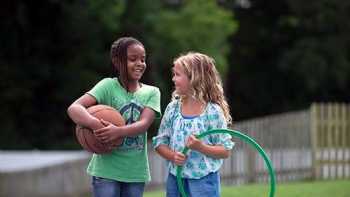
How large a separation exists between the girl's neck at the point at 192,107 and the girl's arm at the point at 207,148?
29cm

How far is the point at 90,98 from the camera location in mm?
6613

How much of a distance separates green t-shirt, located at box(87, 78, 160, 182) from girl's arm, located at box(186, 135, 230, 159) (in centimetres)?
54

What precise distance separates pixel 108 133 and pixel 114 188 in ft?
1.36

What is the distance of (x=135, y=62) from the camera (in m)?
6.62

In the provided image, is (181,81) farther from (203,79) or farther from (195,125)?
(195,125)

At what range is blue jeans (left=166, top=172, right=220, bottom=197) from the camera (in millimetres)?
6320

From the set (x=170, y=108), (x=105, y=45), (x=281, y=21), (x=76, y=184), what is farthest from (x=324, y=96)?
(x=170, y=108)

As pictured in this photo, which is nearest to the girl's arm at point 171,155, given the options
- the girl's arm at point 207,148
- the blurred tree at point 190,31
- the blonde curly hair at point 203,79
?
the girl's arm at point 207,148

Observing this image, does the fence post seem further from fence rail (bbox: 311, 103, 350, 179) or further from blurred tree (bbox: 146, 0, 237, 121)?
blurred tree (bbox: 146, 0, 237, 121)

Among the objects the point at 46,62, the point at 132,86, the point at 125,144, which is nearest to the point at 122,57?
the point at 132,86

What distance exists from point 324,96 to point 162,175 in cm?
2442

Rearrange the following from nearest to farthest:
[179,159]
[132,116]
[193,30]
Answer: [179,159], [132,116], [193,30]

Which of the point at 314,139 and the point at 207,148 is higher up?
the point at 314,139

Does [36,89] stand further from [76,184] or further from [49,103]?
[76,184]
